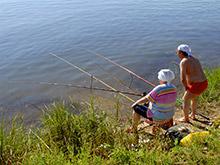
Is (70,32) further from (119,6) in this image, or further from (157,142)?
(157,142)

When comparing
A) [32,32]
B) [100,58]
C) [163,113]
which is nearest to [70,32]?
[32,32]

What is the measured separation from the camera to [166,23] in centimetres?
1759

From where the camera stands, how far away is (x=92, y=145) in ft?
19.4

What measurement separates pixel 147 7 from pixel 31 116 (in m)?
13.6

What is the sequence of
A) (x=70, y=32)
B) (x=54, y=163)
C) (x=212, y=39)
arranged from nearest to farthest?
1. (x=54, y=163)
2. (x=212, y=39)
3. (x=70, y=32)

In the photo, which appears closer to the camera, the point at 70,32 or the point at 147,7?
the point at 70,32

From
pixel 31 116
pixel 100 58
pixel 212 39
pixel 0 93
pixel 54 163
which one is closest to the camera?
pixel 54 163

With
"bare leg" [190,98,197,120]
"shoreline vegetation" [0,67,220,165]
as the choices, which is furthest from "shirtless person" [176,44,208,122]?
"shoreline vegetation" [0,67,220,165]

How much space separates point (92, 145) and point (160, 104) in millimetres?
1446

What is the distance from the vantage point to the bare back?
22.5 ft

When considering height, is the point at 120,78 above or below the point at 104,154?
below

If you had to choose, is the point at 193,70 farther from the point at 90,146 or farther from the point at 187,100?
the point at 90,146

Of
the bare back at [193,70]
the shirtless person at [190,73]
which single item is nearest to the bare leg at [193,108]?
the shirtless person at [190,73]

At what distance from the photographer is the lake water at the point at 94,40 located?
38.0 ft
